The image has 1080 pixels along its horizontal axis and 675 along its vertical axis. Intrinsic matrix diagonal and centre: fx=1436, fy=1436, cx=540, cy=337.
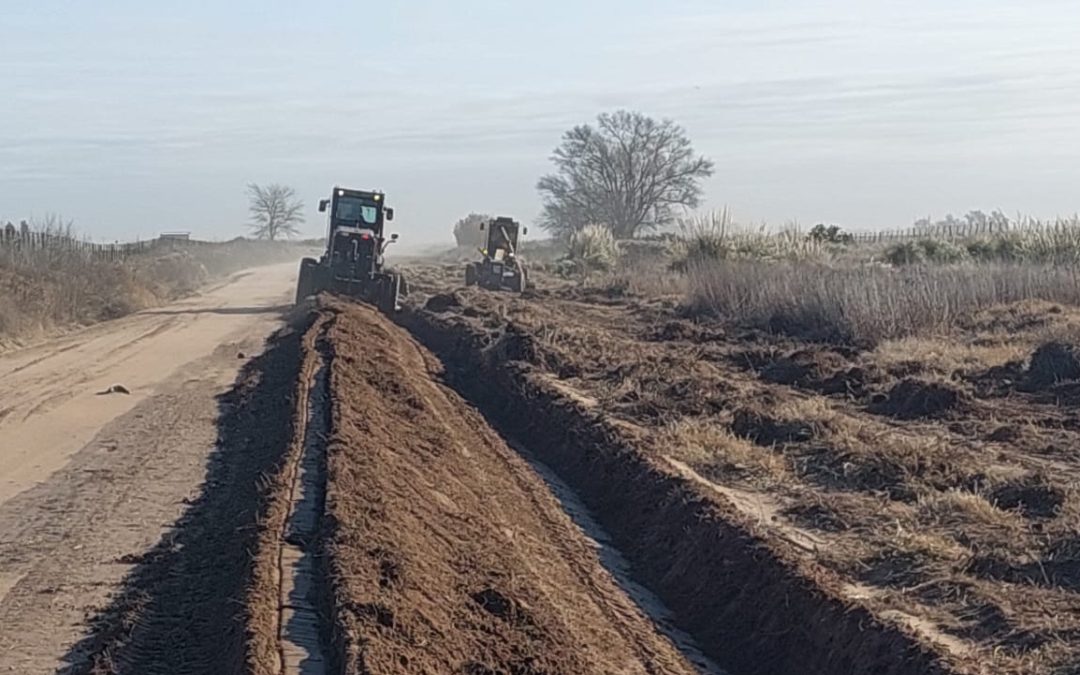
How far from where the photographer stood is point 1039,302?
28.3 metres

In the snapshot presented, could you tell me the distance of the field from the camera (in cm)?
812

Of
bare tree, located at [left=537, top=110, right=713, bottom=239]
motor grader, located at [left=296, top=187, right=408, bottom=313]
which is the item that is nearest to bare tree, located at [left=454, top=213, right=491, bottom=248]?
bare tree, located at [left=537, top=110, right=713, bottom=239]

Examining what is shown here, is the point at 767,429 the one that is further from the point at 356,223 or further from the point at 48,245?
the point at 48,245

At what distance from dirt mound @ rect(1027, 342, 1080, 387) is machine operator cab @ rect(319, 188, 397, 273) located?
1810 cm

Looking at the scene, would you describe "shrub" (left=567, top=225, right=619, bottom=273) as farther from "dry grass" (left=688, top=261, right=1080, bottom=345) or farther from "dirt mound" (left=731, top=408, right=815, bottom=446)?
"dirt mound" (left=731, top=408, right=815, bottom=446)

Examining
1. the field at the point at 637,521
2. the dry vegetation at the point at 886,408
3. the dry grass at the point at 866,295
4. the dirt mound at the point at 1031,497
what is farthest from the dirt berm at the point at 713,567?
the dry grass at the point at 866,295

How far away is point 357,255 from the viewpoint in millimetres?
34656

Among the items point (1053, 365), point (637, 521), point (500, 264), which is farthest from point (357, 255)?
point (637, 521)

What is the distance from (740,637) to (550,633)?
2.10m

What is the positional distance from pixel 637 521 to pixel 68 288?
25.9 metres

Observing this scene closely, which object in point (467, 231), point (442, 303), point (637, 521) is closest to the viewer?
point (637, 521)

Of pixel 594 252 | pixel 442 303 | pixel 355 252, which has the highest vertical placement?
pixel 355 252

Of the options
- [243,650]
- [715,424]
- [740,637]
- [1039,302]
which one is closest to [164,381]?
[715,424]

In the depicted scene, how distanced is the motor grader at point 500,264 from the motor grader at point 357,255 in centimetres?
1013
